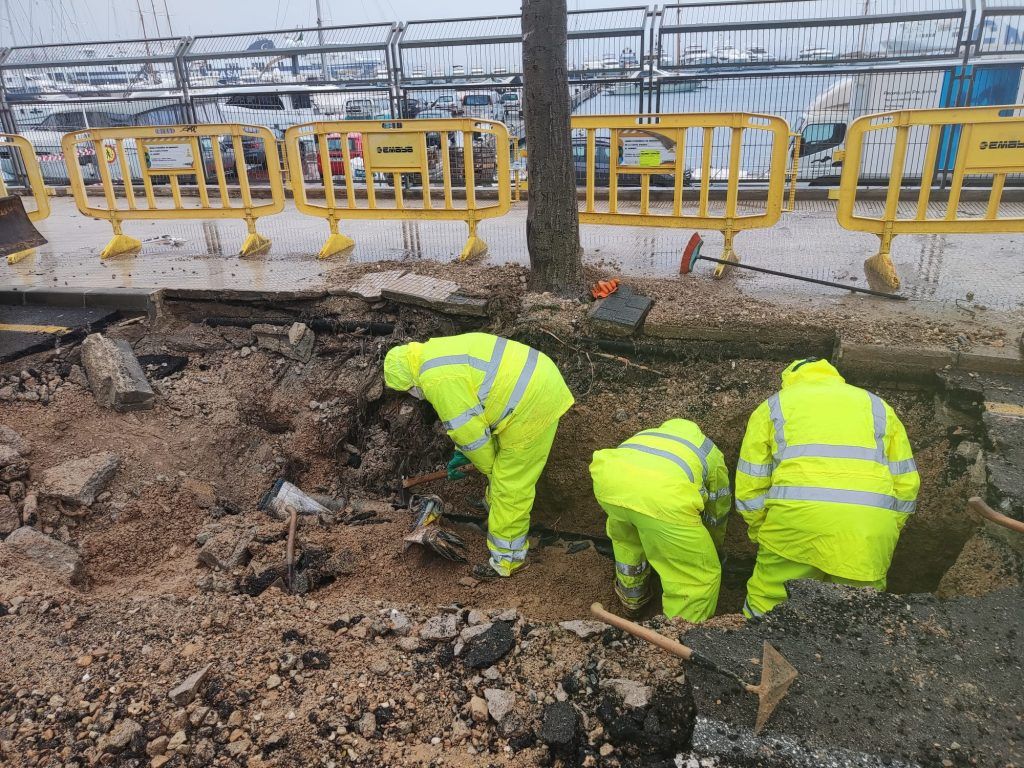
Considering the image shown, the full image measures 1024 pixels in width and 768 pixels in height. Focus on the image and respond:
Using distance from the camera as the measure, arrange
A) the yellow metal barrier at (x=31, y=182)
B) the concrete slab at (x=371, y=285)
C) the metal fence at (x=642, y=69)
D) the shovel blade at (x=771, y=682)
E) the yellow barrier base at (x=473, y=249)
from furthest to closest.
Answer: the metal fence at (x=642, y=69) < the yellow metal barrier at (x=31, y=182) < the yellow barrier base at (x=473, y=249) < the concrete slab at (x=371, y=285) < the shovel blade at (x=771, y=682)

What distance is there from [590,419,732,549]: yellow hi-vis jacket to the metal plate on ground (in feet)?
16.3

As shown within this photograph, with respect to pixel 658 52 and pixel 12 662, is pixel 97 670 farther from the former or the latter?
pixel 658 52

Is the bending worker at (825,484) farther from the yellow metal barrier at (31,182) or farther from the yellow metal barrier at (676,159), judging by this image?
the yellow metal barrier at (31,182)

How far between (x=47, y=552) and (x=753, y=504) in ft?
13.0

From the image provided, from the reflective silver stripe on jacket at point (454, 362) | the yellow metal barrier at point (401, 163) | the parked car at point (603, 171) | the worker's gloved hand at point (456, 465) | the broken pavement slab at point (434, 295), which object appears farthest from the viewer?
the parked car at point (603, 171)

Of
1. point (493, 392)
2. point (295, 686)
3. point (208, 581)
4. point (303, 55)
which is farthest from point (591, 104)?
point (295, 686)

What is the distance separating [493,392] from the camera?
433 centimetres

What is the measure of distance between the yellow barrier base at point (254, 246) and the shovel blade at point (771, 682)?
709 centimetres

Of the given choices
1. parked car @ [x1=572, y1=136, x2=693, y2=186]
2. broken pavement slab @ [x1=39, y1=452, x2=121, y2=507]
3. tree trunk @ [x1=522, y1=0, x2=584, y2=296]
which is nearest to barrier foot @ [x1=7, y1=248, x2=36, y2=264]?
broken pavement slab @ [x1=39, y1=452, x2=121, y2=507]

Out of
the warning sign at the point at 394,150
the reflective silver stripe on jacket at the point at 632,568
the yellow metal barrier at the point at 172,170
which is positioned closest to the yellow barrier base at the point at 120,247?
the yellow metal barrier at the point at 172,170

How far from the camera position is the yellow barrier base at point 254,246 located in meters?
7.93

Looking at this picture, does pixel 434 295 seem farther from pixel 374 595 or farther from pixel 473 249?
pixel 374 595

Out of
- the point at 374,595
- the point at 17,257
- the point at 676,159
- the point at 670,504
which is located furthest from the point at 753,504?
the point at 17,257

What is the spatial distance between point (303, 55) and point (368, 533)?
9752 millimetres
